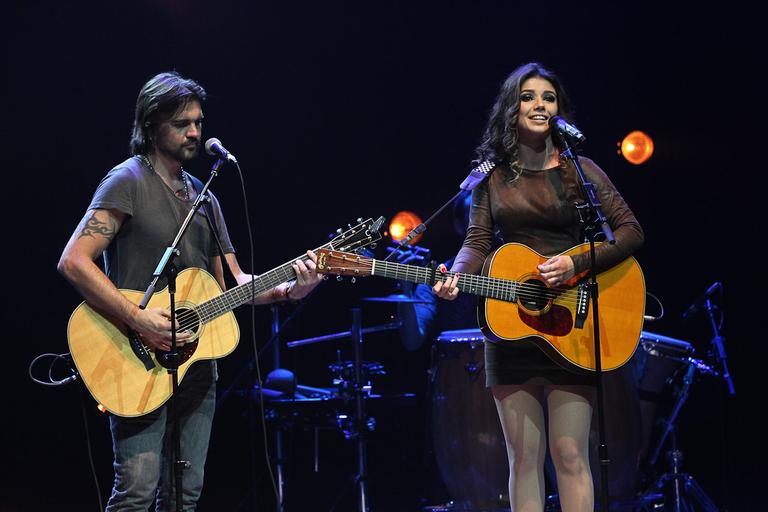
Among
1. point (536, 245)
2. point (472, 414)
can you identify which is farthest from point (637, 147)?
point (536, 245)

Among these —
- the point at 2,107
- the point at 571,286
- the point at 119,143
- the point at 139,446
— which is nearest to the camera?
the point at 139,446

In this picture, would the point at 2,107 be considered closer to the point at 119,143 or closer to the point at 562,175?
the point at 119,143

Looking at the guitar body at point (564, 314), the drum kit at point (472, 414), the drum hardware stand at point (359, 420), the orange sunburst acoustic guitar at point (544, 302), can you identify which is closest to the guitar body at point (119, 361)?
the orange sunburst acoustic guitar at point (544, 302)

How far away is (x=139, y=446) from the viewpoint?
3.39 metres

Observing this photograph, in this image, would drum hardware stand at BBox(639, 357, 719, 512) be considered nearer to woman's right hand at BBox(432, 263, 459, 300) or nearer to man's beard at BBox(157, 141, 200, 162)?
woman's right hand at BBox(432, 263, 459, 300)

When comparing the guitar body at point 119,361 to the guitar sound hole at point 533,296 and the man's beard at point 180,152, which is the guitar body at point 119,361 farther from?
the guitar sound hole at point 533,296

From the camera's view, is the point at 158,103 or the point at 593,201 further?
the point at 158,103

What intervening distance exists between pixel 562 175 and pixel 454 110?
12.9ft

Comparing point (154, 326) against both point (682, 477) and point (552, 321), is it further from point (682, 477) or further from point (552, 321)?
point (682, 477)

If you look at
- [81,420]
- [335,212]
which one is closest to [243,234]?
[335,212]

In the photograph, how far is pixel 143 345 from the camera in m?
3.50

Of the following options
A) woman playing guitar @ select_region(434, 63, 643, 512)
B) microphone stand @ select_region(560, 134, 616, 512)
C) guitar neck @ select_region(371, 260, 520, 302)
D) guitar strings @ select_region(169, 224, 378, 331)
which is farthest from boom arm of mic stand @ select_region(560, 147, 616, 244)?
guitar strings @ select_region(169, 224, 378, 331)

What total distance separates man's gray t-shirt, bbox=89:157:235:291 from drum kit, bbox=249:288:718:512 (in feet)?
6.08

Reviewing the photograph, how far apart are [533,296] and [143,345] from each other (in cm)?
172
